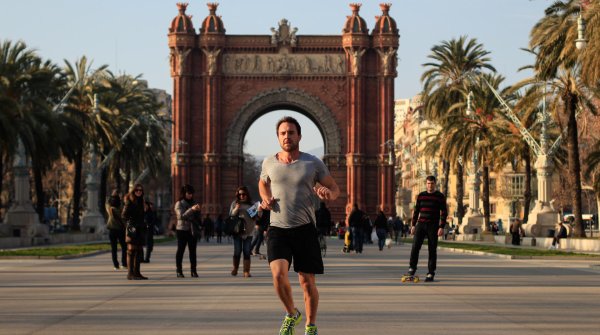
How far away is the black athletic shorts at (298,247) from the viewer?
10.9 m

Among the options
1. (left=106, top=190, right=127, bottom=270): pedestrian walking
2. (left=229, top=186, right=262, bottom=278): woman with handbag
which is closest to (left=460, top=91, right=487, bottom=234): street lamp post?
(left=106, top=190, right=127, bottom=270): pedestrian walking

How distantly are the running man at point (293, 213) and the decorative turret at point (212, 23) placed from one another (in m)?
77.2

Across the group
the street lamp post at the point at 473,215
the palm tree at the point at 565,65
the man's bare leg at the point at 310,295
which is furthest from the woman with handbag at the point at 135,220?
the street lamp post at the point at 473,215

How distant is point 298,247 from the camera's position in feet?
35.9

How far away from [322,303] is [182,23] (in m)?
73.3

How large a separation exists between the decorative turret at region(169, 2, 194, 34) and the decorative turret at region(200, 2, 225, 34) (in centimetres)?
99

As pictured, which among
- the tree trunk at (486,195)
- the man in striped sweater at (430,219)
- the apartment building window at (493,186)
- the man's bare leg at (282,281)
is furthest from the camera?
the apartment building window at (493,186)

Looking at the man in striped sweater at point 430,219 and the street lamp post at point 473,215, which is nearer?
the man in striped sweater at point 430,219

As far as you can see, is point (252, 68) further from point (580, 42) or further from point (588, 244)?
point (580, 42)

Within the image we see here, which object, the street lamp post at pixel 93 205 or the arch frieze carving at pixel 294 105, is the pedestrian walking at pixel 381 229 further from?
the arch frieze carving at pixel 294 105

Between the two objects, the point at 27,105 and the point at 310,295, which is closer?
the point at 310,295

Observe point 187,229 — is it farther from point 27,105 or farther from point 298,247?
point 27,105

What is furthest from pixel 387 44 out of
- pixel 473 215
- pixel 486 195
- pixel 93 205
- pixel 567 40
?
pixel 567 40

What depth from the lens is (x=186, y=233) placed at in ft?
76.3
